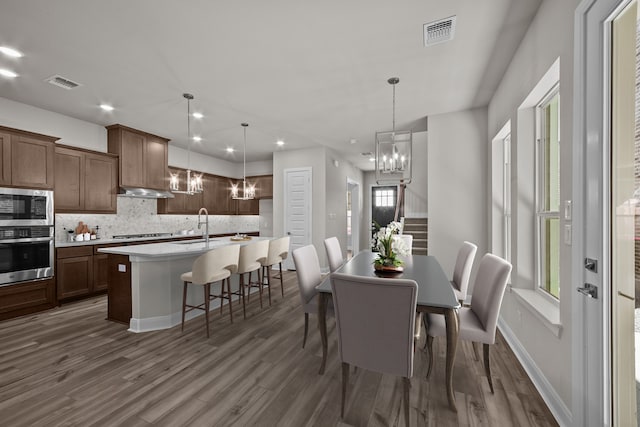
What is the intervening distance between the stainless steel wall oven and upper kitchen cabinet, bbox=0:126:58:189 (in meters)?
0.12

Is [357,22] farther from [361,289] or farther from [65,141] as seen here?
[65,141]

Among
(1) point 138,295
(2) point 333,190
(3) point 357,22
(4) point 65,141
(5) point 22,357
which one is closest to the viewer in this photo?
(3) point 357,22

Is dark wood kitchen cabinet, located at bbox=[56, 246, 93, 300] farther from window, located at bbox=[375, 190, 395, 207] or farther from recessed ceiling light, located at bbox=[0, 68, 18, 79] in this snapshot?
window, located at bbox=[375, 190, 395, 207]

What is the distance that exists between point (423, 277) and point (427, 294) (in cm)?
46

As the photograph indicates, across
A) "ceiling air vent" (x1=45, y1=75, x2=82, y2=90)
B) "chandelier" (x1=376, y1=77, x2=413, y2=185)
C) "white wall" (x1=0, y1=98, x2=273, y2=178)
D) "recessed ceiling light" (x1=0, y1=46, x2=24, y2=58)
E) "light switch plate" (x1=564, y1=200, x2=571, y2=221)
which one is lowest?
"light switch plate" (x1=564, y1=200, x2=571, y2=221)

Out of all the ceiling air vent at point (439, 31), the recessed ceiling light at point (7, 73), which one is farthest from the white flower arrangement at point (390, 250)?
the recessed ceiling light at point (7, 73)

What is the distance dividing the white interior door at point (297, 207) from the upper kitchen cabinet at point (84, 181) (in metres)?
3.25

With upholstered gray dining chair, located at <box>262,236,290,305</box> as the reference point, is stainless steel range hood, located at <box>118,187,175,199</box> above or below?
above

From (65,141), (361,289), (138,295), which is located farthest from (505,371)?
(65,141)

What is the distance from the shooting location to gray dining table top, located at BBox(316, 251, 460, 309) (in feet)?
5.64

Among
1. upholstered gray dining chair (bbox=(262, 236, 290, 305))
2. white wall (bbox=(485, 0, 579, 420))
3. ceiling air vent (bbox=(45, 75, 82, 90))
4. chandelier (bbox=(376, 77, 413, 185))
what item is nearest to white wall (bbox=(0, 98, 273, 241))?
ceiling air vent (bbox=(45, 75, 82, 90))

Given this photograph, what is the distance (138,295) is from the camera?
3053 millimetres

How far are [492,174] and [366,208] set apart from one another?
243 inches

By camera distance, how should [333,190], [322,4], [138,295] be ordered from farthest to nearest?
[333,190], [138,295], [322,4]
